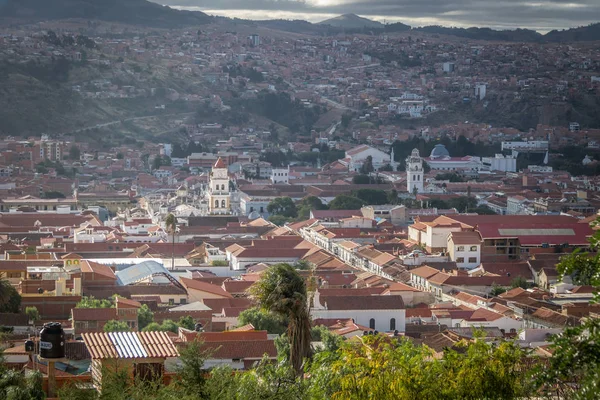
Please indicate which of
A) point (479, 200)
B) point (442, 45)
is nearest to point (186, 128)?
point (479, 200)

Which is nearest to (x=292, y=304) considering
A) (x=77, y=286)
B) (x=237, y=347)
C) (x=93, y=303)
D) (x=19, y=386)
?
(x=19, y=386)

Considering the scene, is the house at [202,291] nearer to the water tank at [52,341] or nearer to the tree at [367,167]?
the water tank at [52,341]

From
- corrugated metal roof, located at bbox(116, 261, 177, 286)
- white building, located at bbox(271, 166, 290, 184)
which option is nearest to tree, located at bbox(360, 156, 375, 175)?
white building, located at bbox(271, 166, 290, 184)

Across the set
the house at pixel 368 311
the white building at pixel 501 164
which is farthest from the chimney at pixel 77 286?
the white building at pixel 501 164

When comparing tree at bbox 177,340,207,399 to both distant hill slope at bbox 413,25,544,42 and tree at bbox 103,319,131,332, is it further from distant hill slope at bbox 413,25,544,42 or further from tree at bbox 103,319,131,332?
distant hill slope at bbox 413,25,544,42

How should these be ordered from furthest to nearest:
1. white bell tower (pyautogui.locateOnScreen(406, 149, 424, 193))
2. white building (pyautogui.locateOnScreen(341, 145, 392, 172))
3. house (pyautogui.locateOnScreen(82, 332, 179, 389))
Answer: white building (pyautogui.locateOnScreen(341, 145, 392, 172)), white bell tower (pyautogui.locateOnScreen(406, 149, 424, 193)), house (pyautogui.locateOnScreen(82, 332, 179, 389))
